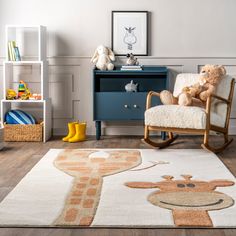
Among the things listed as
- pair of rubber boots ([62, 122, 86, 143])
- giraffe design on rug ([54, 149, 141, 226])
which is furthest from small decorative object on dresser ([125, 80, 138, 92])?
giraffe design on rug ([54, 149, 141, 226])

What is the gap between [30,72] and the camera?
522 cm

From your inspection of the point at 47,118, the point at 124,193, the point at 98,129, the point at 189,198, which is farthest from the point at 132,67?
the point at 189,198

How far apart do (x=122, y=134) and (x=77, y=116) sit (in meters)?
0.53

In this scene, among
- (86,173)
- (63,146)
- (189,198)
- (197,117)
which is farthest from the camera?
(63,146)

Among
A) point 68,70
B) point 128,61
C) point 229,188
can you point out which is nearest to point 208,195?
point 229,188

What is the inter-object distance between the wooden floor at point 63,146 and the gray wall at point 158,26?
2.93ft

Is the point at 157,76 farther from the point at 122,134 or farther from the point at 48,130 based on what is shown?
the point at 48,130

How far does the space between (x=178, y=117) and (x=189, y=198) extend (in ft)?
4.64

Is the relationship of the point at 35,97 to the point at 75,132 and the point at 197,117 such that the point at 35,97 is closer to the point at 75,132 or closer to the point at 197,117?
the point at 75,132

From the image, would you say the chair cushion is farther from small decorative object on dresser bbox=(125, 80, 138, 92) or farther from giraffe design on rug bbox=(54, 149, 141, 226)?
small decorative object on dresser bbox=(125, 80, 138, 92)

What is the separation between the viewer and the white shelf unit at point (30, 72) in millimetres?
4891

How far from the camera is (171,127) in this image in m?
4.10

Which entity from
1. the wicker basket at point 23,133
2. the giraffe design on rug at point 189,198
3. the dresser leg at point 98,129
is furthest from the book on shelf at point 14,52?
the giraffe design on rug at point 189,198

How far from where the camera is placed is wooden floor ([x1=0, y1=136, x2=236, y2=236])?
217 centimetres
